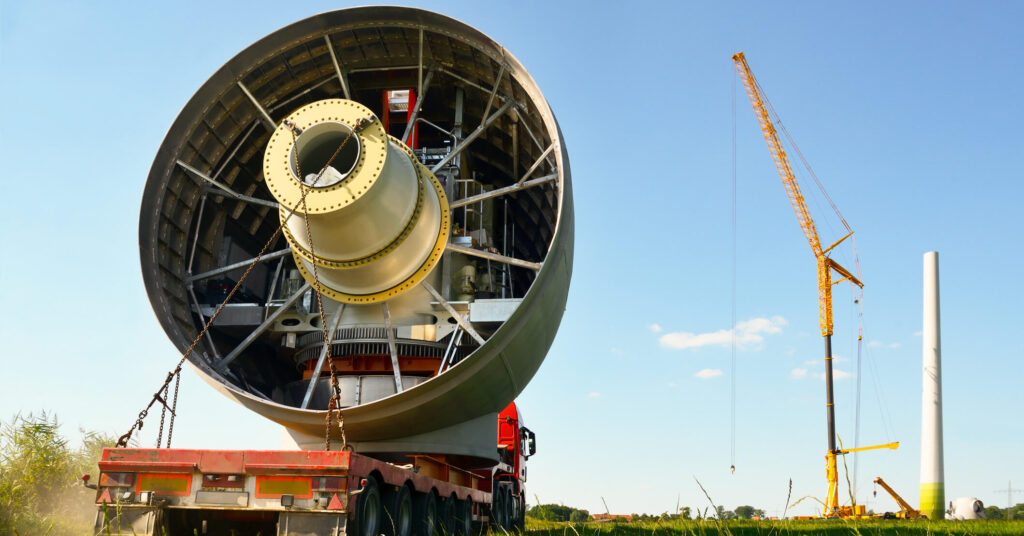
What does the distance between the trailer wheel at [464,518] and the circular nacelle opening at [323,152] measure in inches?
175

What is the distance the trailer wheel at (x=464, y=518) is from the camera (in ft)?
33.2

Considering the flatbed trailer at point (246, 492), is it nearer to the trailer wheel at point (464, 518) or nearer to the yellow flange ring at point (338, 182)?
the trailer wheel at point (464, 518)

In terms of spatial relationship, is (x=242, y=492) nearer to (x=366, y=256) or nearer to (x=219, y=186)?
(x=366, y=256)

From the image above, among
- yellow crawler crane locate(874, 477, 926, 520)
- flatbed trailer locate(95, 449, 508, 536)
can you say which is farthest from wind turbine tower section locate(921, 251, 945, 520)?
flatbed trailer locate(95, 449, 508, 536)

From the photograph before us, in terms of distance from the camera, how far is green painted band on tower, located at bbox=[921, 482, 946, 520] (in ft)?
72.2

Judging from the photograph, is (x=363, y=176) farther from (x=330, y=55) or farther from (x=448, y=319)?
(x=330, y=55)

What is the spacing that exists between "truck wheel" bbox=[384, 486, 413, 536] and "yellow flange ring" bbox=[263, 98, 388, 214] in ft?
11.8

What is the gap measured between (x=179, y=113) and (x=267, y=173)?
2.31 m

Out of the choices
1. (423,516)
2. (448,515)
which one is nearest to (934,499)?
(448,515)

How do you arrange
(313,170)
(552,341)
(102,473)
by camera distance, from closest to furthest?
(102,473), (313,170), (552,341)

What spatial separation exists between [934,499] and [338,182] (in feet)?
65.3

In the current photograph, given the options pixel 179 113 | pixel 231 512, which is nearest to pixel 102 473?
pixel 231 512

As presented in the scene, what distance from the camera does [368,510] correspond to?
7047mm

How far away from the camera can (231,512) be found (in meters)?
7.09
